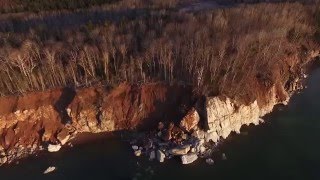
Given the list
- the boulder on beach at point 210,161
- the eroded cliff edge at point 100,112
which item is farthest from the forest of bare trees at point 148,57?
the boulder on beach at point 210,161

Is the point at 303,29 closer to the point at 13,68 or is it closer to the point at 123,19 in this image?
the point at 123,19

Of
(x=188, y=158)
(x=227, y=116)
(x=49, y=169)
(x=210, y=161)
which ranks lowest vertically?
(x=49, y=169)

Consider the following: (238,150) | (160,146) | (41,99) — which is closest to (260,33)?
(238,150)

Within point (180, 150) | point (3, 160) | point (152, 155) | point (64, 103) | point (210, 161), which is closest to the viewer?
point (210, 161)

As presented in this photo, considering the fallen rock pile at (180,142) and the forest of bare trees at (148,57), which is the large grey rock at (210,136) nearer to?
the fallen rock pile at (180,142)

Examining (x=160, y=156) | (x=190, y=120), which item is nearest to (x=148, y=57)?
(x=190, y=120)

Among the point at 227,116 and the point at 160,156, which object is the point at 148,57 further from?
the point at 160,156

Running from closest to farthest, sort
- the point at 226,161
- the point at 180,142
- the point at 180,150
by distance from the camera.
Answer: the point at 226,161
the point at 180,150
the point at 180,142
